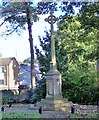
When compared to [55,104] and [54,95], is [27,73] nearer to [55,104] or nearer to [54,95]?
[54,95]

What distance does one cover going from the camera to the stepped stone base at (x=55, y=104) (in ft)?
13.4

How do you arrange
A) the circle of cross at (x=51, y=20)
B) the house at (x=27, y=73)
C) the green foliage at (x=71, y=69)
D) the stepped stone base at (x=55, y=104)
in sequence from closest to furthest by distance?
the circle of cross at (x=51, y=20) → the stepped stone base at (x=55, y=104) → the green foliage at (x=71, y=69) → the house at (x=27, y=73)

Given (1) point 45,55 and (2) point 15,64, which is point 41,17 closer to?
(2) point 15,64

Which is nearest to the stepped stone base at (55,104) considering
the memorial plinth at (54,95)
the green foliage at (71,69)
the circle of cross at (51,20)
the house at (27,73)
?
the memorial plinth at (54,95)

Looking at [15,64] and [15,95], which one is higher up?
[15,64]

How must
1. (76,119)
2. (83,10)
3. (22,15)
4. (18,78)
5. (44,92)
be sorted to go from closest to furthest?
(83,10), (76,119), (18,78), (22,15), (44,92)

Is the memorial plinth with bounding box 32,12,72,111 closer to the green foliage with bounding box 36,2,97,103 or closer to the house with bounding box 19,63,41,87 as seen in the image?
the green foliage with bounding box 36,2,97,103

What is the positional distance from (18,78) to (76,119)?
1.90m

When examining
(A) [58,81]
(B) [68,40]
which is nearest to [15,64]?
(A) [58,81]

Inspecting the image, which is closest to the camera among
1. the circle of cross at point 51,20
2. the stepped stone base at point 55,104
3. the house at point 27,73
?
the circle of cross at point 51,20

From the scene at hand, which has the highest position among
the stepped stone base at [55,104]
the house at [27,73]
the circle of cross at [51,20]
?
the circle of cross at [51,20]

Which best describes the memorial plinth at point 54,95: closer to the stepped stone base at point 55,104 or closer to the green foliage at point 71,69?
the stepped stone base at point 55,104

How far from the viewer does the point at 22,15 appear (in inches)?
186


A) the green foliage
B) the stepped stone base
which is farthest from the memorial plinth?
the green foliage
